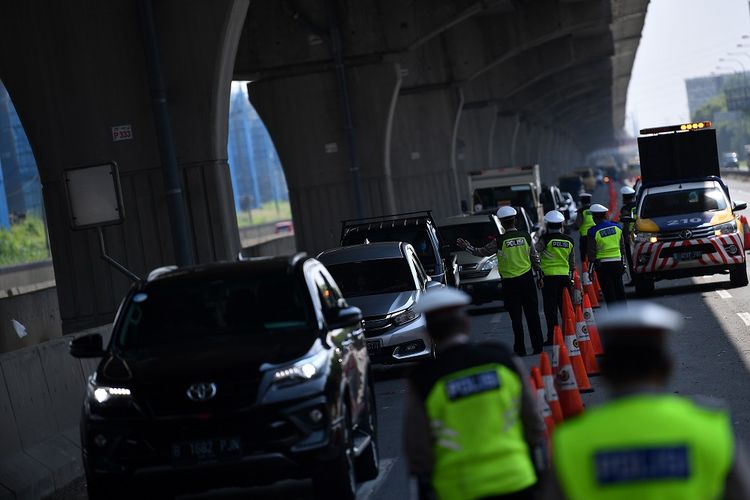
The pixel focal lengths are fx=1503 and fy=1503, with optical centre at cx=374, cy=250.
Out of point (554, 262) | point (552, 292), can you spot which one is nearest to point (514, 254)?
point (554, 262)

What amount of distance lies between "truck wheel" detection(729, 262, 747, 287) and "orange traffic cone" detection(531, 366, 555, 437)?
1400 cm

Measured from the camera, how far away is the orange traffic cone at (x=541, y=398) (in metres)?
9.18

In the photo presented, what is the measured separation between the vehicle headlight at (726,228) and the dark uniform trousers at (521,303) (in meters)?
6.82

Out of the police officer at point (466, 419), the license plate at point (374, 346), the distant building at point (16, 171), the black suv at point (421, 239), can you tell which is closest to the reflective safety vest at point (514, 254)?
the license plate at point (374, 346)

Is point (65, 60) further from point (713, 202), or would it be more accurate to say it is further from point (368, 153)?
point (368, 153)

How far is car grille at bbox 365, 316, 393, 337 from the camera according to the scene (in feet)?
54.6

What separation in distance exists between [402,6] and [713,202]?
16339 millimetres

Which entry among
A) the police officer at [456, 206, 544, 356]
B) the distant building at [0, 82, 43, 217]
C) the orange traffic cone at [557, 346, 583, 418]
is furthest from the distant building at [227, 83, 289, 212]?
Answer: the orange traffic cone at [557, 346, 583, 418]

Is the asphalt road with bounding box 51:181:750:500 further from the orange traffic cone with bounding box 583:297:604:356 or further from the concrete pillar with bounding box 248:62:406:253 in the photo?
the concrete pillar with bounding box 248:62:406:253

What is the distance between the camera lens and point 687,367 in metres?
15.1

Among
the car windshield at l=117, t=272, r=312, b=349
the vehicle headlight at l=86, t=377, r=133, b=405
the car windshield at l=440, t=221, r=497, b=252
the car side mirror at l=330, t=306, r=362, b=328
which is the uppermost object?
the car windshield at l=117, t=272, r=312, b=349

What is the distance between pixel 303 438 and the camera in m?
9.00

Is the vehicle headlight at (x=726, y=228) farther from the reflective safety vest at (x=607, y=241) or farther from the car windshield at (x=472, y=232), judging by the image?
the reflective safety vest at (x=607, y=241)

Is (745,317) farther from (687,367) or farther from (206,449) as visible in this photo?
(206,449)
